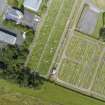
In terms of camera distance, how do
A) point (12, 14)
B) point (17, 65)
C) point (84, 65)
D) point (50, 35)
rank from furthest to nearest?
point (84, 65), point (50, 35), point (17, 65), point (12, 14)

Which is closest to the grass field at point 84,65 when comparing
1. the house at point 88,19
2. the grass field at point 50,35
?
the house at point 88,19

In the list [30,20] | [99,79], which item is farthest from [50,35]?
[99,79]

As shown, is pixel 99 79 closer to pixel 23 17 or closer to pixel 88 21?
pixel 88 21

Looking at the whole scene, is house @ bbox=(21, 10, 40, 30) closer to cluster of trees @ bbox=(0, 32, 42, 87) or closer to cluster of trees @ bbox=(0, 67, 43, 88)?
cluster of trees @ bbox=(0, 32, 42, 87)

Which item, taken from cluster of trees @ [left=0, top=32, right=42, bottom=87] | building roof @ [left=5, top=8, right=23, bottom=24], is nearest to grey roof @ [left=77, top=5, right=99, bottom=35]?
cluster of trees @ [left=0, top=32, right=42, bottom=87]

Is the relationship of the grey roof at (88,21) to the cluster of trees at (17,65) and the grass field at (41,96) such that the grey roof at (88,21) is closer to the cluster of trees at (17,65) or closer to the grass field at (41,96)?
Answer: the cluster of trees at (17,65)
